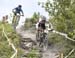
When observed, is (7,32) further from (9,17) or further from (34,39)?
(9,17)

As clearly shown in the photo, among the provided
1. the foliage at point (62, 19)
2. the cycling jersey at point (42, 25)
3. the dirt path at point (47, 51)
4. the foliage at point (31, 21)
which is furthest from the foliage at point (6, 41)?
the foliage at point (31, 21)

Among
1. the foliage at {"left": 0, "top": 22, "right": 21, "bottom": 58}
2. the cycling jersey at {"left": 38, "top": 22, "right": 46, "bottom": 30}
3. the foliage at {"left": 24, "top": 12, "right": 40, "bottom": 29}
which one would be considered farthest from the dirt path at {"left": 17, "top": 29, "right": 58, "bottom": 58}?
the foliage at {"left": 24, "top": 12, "right": 40, "bottom": 29}

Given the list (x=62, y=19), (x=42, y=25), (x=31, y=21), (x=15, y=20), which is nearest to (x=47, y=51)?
(x=42, y=25)

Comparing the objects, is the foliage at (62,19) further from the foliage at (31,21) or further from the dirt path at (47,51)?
the foliage at (31,21)

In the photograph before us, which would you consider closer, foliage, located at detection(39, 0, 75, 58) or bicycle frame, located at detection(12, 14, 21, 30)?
foliage, located at detection(39, 0, 75, 58)

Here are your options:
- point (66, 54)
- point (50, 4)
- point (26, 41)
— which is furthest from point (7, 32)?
point (66, 54)

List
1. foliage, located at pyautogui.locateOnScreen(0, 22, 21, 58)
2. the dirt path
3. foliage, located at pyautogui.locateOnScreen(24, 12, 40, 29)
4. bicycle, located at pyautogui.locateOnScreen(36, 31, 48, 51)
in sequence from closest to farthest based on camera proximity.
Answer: foliage, located at pyautogui.locateOnScreen(0, 22, 21, 58) < the dirt path < bicycle, located at pyautogui.locateOnScreen(36, 31, 48, 51) < foliage, located at pyautogui.locateOnScreen(24, 12, 40, 29)

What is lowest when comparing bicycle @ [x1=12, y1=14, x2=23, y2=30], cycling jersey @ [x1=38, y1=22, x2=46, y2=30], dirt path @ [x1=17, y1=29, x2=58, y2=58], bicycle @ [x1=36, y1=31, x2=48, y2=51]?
dirt path @ [x1=17, y1=29, x2=58, y2=58]

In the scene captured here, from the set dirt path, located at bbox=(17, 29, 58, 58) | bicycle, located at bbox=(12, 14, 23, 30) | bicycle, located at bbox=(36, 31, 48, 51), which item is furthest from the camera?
bicycle, located at bbox=(12, 14, 23, 30)

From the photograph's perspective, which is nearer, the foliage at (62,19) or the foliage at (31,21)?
the foliage at (62,19)

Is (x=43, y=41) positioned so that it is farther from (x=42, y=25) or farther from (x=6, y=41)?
(x=6, y=41)

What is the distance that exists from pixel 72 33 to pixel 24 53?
242 cm

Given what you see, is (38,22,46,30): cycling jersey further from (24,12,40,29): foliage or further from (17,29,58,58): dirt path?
(24,12,40,29): foliage

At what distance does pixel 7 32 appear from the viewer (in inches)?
887
